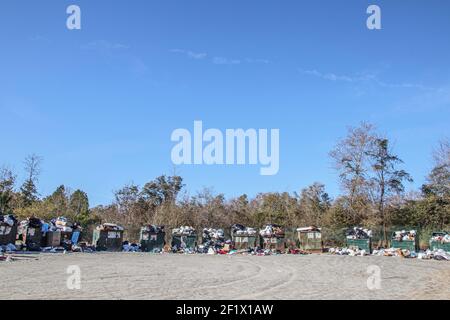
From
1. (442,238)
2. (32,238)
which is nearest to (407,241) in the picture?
(442,238)

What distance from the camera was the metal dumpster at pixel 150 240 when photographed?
3741cm

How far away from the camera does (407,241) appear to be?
107ft

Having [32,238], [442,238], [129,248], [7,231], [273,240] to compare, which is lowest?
[129,248]

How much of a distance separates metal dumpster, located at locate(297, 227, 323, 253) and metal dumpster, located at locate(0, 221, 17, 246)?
2159cm

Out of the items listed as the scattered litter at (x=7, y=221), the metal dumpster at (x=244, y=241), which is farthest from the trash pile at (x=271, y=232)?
the scattered litter at (x=7, y=221)

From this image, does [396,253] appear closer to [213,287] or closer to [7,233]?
Answer: [213,287]

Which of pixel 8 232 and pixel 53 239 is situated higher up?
pixel 8 232

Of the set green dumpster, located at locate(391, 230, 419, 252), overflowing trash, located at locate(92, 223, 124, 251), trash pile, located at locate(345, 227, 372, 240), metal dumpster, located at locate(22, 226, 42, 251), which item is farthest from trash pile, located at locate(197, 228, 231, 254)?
green dumpster, located at locate(391, 230, 419, 252)

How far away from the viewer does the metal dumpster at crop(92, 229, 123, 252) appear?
117 feet

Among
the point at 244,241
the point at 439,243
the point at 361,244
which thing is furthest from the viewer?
the point at 244,241

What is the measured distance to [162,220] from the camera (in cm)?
5309

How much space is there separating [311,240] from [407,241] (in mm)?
7621

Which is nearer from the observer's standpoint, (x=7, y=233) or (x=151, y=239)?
(x=7, y=233)
